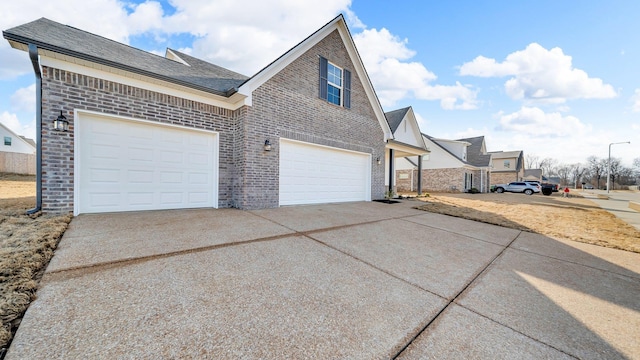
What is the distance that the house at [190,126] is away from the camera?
4632 millimetres

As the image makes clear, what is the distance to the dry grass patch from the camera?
1617mm

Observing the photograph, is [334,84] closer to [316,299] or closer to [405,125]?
[405,125]

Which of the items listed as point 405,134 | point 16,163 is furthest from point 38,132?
point 16,163

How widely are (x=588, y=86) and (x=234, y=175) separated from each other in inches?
1047

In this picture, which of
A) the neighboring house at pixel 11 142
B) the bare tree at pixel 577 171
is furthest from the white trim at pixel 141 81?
the bare tree at pixel 577 171

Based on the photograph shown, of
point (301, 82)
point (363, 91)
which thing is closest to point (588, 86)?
point (363, 91)

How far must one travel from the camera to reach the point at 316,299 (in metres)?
2.08

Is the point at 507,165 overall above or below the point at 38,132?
above

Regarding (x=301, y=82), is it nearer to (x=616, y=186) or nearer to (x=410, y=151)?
(x=410, y=151)

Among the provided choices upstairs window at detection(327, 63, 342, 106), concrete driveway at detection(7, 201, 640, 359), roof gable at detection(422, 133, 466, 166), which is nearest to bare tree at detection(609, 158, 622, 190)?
roof gable at detection(422, 133, 466, 166)

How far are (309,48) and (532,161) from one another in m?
89.7

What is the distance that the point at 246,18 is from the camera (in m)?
7.71

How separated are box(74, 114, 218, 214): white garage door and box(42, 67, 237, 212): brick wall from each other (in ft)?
0.56

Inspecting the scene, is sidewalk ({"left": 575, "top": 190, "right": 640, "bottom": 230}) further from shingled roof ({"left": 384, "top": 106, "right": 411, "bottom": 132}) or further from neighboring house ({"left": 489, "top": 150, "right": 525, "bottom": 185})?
neighboring house ({"left": 489, "top": 150, "right": 525, "bottom": 185})
